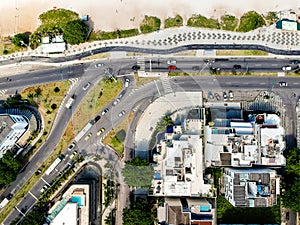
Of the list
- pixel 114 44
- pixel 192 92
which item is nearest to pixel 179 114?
pixel 192 92

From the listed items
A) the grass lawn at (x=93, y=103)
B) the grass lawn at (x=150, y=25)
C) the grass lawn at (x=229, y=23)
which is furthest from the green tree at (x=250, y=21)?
the grass lawn at (x=93, y=103)

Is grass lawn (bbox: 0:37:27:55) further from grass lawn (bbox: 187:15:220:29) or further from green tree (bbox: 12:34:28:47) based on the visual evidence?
grass lawn (bbox: 187:15:220:29)

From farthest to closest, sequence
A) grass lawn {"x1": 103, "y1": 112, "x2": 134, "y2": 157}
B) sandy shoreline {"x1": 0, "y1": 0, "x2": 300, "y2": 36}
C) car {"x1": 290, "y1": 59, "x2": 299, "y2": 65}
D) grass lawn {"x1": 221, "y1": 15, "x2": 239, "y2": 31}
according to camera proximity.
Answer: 1. sandy shoreline {"x1": 0, "y1": 0, "x2": 300, "y2": 36}
2. grass lawn {"x1": 221, "y1": 15, "x2": 239, "y2": 31}
3. car {"x1": 290, "y1": 59, "x2": 299, "y2": 65}
4. grass lawn {"x1": 103, "y1": 112, "x2": 134, "y2": 157}

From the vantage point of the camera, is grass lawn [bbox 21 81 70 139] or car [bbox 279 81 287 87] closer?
grass lawn [bbox 21 81 70 139]

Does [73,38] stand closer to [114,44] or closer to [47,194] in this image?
[114,44]

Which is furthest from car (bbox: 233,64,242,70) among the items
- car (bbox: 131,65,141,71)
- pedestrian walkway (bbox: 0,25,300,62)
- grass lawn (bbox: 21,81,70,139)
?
grass lawn (bbox: 21,81,70,139)

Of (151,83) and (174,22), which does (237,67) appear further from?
(151,83)
